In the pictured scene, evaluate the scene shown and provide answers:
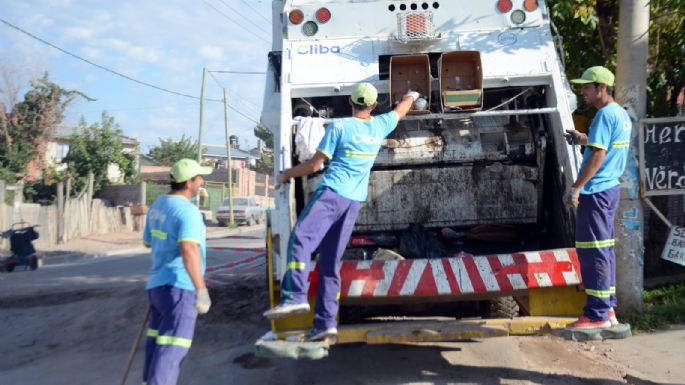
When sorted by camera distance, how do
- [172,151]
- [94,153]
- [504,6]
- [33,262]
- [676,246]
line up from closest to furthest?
[504,6] < [676,246] < [33,262] < [94,153] < [172,151]

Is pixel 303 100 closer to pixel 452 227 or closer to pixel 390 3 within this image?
pixel 390 3

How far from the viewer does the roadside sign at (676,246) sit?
237 inches

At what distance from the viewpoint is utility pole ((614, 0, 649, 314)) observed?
5855 mm

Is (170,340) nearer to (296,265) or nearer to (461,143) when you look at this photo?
(296,265)

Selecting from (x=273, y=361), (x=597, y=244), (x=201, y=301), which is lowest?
(x=273, y=361)

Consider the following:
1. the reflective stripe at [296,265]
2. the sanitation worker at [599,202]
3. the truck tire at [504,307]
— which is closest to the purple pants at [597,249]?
the sanitation worker at [599,202]

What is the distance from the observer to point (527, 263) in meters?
4.38

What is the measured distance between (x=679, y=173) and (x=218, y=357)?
431 centimetres

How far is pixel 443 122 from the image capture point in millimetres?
5531

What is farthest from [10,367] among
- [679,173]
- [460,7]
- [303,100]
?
[679,173]

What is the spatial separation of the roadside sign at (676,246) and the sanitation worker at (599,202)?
2175 millimetres

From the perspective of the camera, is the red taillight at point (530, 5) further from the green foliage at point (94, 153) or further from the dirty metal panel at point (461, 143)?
the green foliage at point (94, 153)

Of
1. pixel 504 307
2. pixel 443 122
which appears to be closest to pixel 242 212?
pixel 443 122

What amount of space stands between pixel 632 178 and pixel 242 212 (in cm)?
2732
